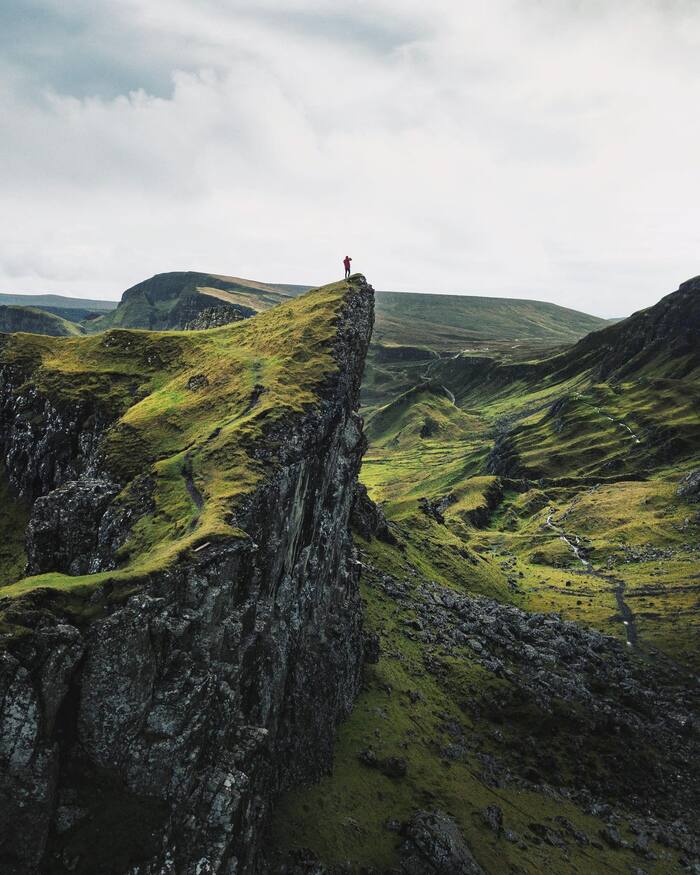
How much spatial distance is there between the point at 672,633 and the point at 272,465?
9875 centimetres

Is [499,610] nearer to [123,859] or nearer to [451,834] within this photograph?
[451,834]

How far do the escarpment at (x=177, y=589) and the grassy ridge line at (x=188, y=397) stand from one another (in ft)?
1.04

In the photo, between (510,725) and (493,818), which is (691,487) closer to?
(510,725)

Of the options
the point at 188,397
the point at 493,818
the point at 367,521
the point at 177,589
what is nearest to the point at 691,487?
the point at 367,521

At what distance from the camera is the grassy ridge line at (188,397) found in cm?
4519

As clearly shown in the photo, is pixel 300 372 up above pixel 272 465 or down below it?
above

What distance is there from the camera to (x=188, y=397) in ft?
231

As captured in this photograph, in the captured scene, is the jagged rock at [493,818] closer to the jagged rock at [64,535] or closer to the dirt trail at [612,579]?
the jagged rock at [64,535]

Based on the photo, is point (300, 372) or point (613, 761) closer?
point (300, 372)

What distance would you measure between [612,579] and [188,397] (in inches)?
4840

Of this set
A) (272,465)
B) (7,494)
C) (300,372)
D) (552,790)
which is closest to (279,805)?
(272,465)

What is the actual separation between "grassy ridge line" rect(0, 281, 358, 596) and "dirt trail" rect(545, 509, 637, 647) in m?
90.1

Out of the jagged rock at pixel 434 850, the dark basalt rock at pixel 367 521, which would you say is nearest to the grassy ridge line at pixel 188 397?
the jagged rock at pixel 434 850

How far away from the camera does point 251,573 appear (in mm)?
44469
